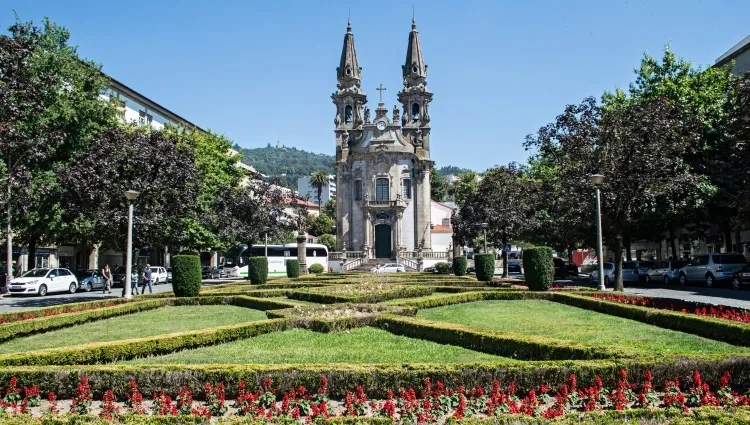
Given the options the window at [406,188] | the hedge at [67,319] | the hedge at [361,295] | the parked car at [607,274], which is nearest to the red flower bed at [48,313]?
the hedge at [67,319]

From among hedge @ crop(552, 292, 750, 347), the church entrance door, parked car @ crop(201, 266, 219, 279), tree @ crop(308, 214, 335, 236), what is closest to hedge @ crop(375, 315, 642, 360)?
hedge @ crop(552, 292, 750, 347)

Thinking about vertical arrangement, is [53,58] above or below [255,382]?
above

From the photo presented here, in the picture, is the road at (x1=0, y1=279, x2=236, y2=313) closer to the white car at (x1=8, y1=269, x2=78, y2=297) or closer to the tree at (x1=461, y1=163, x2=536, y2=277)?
the white car at (x1=8, y1=269, x2=78, y2=297)

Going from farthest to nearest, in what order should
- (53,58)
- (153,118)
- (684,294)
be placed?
(153,118)
(53,58)
(684,294)

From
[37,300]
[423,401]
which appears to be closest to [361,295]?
[423,401]

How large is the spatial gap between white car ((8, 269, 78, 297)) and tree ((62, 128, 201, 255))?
238 inches

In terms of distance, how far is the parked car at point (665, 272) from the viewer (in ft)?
106

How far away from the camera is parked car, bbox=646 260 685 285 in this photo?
1277 inches

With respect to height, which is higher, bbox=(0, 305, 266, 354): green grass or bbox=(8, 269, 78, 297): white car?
bbox=(8, 269, 78, 297): white car

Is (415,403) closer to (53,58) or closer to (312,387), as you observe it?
(312,387)

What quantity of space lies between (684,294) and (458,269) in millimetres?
16844

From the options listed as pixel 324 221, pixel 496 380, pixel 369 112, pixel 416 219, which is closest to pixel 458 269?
pixel 416 219

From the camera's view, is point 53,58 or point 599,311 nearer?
point 599,311

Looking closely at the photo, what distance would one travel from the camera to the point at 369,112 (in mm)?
60094
